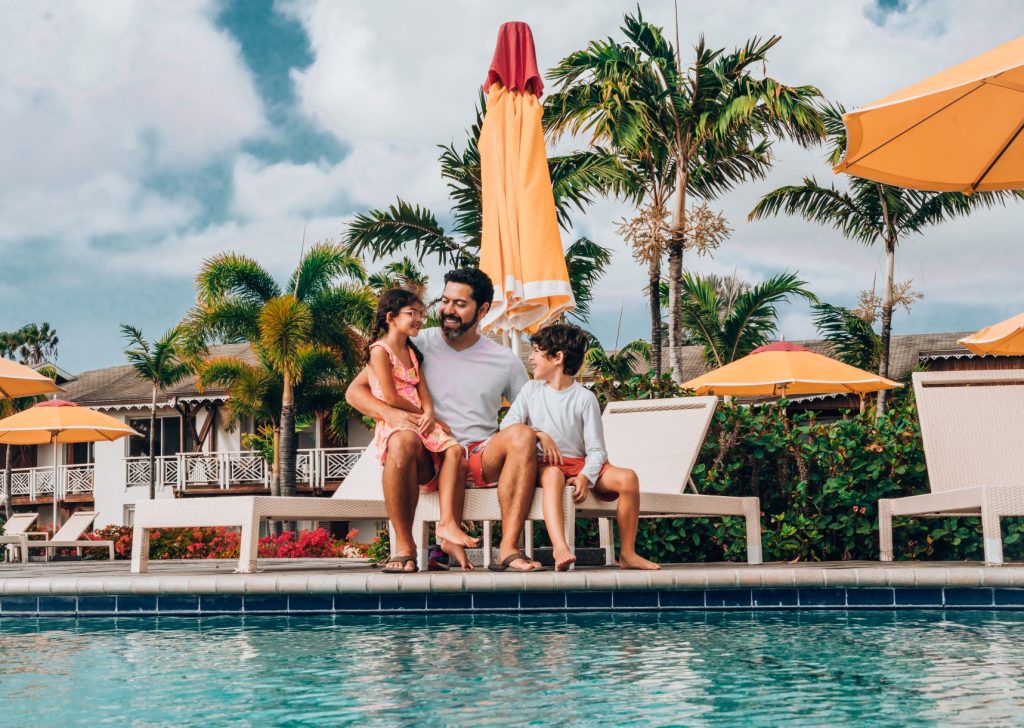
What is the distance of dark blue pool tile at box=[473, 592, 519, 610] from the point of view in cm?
511

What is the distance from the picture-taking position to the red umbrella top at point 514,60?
321 inches

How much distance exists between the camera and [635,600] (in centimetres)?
523

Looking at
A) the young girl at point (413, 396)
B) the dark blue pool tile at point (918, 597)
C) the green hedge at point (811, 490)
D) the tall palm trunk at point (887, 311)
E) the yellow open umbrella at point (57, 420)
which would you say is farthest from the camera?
the tall palm trunk at point (887, 311)

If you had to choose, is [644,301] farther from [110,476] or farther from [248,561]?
[248,561]

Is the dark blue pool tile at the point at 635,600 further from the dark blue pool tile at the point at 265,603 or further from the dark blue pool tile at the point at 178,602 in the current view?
the dark blue pool tile at the point at 178,602

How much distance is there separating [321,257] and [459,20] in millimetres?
6783

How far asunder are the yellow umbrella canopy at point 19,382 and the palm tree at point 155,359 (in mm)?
18572

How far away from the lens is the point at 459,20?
29.4 metres

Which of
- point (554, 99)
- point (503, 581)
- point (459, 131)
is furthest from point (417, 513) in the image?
point (554, 99)

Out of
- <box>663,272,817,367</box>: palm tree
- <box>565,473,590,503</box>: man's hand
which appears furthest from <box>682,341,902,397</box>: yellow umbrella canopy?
<box>663,272,817,367</box>: palm tree

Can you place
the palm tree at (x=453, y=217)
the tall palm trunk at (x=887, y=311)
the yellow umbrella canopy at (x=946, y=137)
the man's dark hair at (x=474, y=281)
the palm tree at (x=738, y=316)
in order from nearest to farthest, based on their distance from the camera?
the yellow umbrella canopy at (x=946, y=137), the man's dark hair at (x=474, y=281), the palm tree at (x=453, y=217), the tall palm trunk at (x=887, y=311), the palm tree at (x=738, y=316)

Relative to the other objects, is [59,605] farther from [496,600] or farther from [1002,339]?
[1002,339]

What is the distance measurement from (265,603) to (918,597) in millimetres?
2854

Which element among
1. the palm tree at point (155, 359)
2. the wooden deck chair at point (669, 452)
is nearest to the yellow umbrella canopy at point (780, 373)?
the wooden deck chair at point (669, 452)
